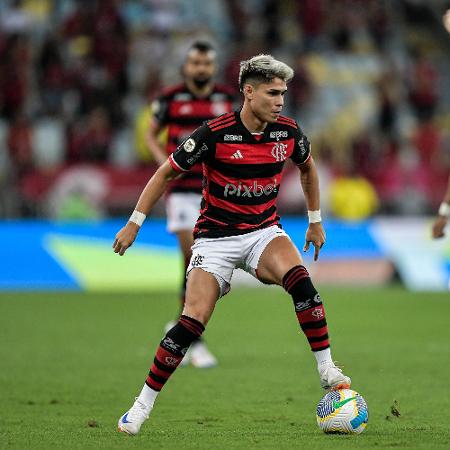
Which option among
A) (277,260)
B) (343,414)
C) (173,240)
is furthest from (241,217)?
(173,240)

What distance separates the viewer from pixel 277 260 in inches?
273

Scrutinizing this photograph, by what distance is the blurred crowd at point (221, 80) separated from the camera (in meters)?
18.6

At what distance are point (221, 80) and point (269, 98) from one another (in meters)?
14.4

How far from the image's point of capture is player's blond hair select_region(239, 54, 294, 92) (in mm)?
6773

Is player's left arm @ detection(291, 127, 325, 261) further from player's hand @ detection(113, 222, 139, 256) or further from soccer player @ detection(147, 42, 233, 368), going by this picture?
soccer player @ detection(147, 42, 233, 368)

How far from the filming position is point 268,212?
7172 mm

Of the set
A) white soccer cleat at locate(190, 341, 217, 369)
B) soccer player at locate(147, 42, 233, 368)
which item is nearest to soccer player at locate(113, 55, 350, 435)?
white soccer cleat at locate(190, 341, 217, 369)

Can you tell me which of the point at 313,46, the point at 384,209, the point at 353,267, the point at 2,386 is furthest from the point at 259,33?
the point at 2,386

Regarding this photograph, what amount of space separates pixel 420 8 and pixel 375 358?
16.1 metres

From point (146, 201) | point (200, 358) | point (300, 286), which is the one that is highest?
point (146, 201)

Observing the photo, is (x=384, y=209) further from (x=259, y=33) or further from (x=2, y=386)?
(x=2, y=386)

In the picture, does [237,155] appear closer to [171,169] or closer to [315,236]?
[171,169]

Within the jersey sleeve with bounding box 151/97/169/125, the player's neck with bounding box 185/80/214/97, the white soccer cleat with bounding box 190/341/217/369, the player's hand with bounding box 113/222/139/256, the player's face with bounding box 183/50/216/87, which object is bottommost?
→ the white soccer cleat with bounding box 190/341/217/369

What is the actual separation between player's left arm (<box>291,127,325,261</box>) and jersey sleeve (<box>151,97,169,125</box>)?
10.0 ft
